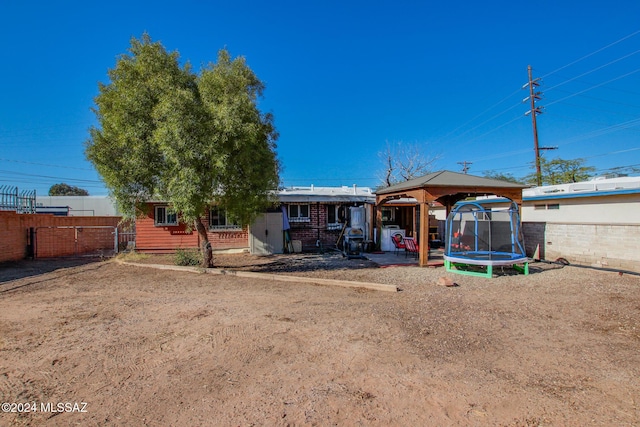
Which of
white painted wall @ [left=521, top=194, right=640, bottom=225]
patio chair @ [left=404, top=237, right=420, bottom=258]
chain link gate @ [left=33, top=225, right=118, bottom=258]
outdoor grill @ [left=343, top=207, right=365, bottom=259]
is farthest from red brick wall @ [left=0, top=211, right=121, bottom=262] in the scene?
white painted wall @ [left=521, top=194, right=640, bottom=225]

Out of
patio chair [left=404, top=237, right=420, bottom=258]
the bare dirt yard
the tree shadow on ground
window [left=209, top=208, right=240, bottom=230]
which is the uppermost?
window [left=209, top=208, right=240, bottom=230]

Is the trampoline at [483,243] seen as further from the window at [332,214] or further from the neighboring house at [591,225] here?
the window at [332,214]

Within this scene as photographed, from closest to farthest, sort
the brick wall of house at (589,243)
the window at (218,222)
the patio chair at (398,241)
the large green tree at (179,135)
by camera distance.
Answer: the large green tree at (179,135)
the brick wall of house at (589,243)
the patio chair at (398,241)
the window at (218,222)

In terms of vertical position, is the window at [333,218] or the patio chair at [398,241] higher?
the window at [333,218]

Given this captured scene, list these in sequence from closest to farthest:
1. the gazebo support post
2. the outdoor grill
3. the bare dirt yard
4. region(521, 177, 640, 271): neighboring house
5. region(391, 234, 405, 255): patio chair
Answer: the bare dirt yard → region(521, 177, 640, 271): neighboring house → the gazebo support post → the outdoor grill → region(391, 234, 405, 255): patio chair

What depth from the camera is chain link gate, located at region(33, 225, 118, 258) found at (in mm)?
14367

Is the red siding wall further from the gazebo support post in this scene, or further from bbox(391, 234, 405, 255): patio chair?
the gazebo support post

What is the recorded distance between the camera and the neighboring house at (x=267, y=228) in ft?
49.9

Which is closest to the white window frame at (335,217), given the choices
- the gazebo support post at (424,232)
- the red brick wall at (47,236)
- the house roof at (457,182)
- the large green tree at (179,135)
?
A: the house roof at (457,182)

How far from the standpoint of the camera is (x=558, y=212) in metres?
12.8

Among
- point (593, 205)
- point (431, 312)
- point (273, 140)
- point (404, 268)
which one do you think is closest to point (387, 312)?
point (431, 312)

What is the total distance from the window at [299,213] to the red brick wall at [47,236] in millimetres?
10053

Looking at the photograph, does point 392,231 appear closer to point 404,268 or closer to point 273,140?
point 404,268

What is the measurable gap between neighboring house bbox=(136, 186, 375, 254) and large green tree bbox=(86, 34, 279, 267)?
17.2 ft
